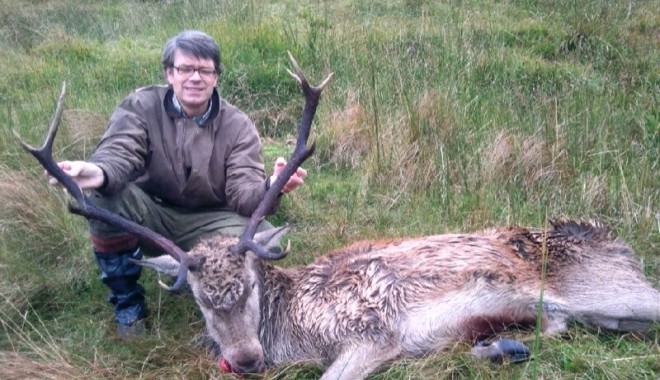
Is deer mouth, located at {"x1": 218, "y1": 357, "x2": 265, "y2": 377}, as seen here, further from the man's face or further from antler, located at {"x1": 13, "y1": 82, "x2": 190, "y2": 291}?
the man's face

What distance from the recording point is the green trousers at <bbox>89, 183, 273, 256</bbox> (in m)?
4.51

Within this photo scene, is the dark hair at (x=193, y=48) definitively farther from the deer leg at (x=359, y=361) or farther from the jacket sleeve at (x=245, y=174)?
the deer leg at (x=359, y=361)

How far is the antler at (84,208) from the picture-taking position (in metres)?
3.97

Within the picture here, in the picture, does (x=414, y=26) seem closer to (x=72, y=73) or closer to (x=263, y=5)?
(x=263, y=5)

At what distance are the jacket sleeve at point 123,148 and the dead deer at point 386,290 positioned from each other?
0.90 ft

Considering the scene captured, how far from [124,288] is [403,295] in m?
1.60

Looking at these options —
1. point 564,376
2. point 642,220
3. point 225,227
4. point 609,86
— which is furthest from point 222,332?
point 609,86

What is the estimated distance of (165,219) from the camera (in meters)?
4.92

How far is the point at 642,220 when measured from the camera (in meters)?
5.17

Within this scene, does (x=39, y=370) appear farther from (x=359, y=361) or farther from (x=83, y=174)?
(x=359, y=361)

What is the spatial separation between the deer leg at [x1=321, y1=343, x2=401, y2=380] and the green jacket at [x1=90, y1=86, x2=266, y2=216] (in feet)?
3.53

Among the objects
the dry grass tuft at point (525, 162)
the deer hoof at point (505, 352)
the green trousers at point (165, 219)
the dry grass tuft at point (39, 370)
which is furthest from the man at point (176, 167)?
the dry grass tuft at point (525, 162)

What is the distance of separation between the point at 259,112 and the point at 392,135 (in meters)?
1.80

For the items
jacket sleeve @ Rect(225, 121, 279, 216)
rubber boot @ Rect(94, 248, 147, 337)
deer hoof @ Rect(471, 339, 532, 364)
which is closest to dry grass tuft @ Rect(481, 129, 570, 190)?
jacket sleeve @ Rect(225, 121, 279, 216)
